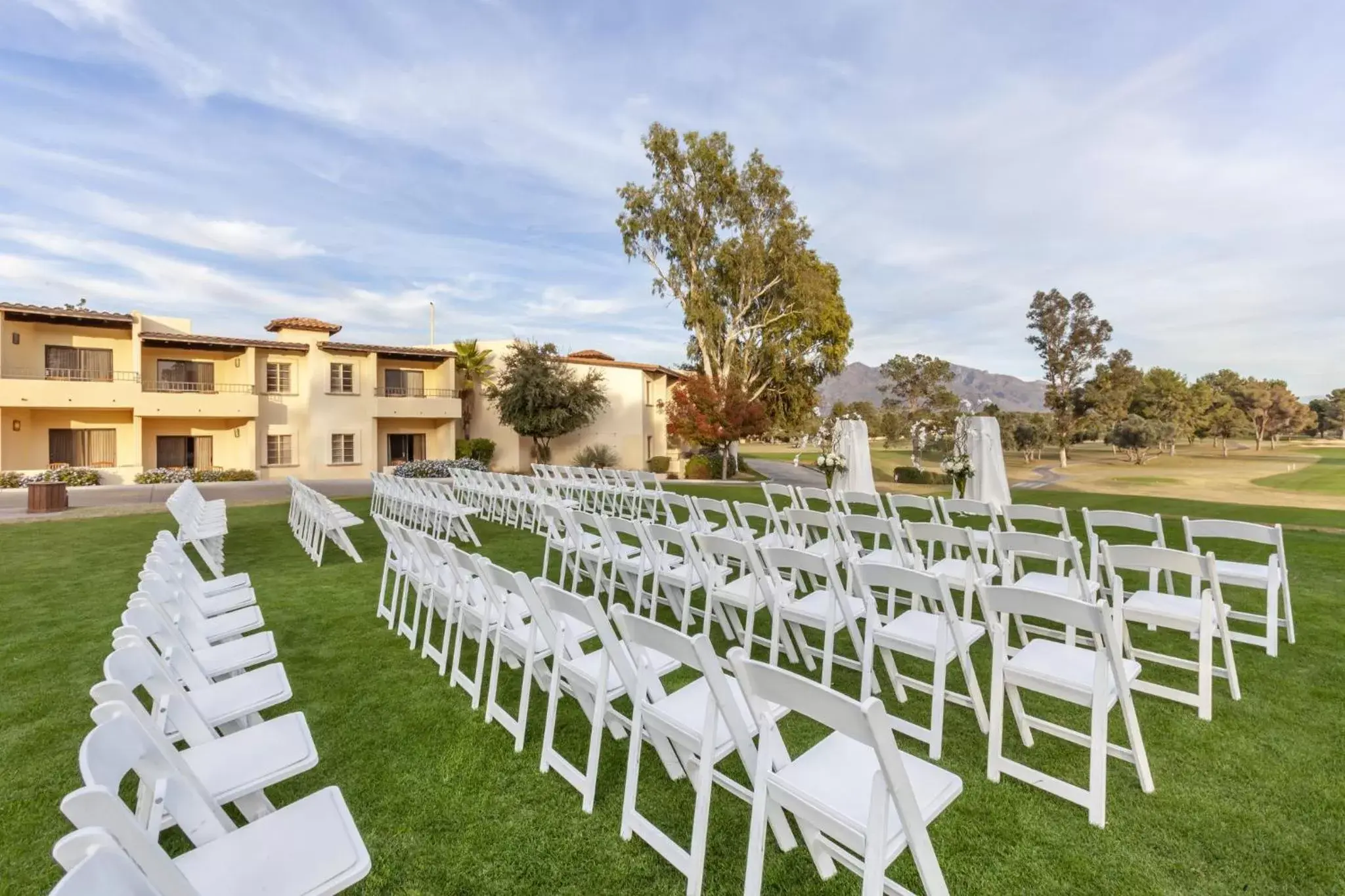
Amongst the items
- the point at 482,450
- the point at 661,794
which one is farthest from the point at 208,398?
the point at 661,794

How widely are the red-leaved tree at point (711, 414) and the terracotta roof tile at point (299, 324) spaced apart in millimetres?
14360

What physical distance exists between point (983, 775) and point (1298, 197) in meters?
19.9

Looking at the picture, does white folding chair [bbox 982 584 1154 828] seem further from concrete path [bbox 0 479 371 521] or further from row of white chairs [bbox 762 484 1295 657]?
concrete path [bbox 0 479 371 521]

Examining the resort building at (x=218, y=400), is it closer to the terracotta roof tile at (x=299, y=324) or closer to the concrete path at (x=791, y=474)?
the terracotta roof tile at (x=299, y=324)

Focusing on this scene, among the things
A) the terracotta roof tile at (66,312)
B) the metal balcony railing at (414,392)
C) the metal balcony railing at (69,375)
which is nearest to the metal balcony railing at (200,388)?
the metal balcony railing at (69,375)

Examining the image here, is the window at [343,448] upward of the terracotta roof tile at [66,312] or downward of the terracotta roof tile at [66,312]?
downward

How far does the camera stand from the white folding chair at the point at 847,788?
138 cm

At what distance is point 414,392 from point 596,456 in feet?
28.1

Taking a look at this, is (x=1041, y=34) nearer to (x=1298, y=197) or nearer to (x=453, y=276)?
(x=1298, y=197)

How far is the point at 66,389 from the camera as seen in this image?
62.8 feet

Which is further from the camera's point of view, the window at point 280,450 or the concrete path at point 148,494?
the window at point 280,450

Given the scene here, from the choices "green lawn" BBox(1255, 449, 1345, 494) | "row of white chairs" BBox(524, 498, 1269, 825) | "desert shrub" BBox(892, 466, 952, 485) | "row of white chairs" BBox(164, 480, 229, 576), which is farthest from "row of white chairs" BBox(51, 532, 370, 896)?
"green lawn" BBox(1255, 449, 1345, 494)

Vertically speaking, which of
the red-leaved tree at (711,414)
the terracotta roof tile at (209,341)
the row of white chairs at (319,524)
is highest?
the terracotta roof tile at (209,341)

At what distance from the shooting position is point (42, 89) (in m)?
12.1
